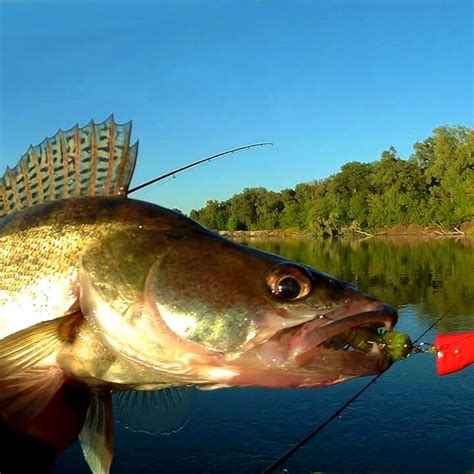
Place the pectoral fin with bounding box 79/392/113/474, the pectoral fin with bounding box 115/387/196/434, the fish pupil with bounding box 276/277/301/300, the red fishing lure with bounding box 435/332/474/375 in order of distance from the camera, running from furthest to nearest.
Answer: the red fishing lure with bounding box 435/332/474/375
the pectoral fin with bounding box 115/387/196/434
the pectoral fin with bounding box 79/392/113/474
the fish pupil with bounding box 276/277/301/300

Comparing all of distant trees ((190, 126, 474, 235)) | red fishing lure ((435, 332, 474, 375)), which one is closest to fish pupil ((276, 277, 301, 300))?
red fishing lure ((435, 332, 474, 375))

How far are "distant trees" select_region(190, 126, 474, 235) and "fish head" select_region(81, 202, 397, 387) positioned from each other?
267 feet

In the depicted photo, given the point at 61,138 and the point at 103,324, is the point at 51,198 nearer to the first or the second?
the point at 61,138

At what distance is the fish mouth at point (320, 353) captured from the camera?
2.40m

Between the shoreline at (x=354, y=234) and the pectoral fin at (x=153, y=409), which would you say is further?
the shoreline at (x=354, y=234)

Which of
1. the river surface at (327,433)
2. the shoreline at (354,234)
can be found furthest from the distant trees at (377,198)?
the river surface at (327,433)

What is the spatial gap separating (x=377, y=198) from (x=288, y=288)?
338 feet

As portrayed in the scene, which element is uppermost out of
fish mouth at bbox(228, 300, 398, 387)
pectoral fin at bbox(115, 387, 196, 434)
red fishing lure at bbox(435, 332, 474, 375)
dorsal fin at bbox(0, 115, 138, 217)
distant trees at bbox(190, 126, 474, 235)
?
distant trees at bbox(190, 126, 474, 235)

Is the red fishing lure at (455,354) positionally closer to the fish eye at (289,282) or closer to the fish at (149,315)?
the fish at (149,315)

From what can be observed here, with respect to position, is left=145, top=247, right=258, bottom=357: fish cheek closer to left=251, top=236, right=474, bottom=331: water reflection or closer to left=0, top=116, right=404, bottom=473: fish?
left=0, top=116, right=404, bottom=473: fish

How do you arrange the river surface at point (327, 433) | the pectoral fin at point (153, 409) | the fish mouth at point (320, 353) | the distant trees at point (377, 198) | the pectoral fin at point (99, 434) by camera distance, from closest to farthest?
the fish mouth at point (320, 353)
the pectoral fin at point (99, 434)
the pectoral fin at point (153, 409)
the river surface at point (327, 433)
the distant trees at point (377, 198)

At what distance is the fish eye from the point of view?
8.25 ft

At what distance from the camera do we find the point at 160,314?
2.53 meters

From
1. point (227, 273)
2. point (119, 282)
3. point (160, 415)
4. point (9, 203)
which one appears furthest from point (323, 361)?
point (9, 203)
